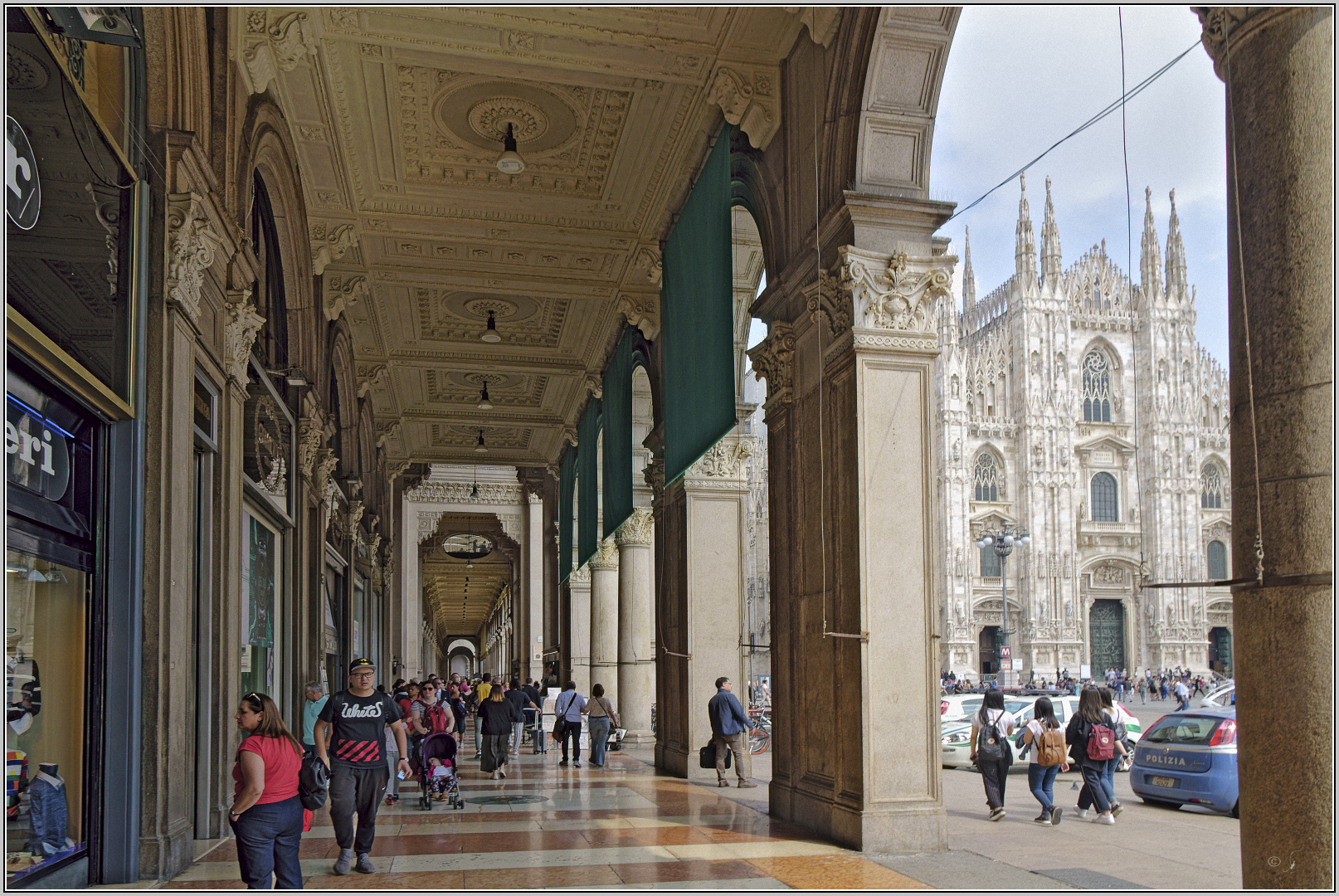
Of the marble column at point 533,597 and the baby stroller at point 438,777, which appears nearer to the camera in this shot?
the baby stroller at point 438,777

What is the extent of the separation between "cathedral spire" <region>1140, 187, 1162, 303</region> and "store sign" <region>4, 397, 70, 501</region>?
7138 cm

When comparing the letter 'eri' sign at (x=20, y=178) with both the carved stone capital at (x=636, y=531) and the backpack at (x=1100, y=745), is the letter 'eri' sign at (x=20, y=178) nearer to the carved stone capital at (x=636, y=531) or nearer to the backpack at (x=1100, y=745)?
the backpack at (x=1100, y=745)

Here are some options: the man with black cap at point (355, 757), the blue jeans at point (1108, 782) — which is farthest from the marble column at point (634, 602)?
the man with black cap at point (355, 757)

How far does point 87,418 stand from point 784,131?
6625mm

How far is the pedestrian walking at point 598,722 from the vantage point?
55.0 ft

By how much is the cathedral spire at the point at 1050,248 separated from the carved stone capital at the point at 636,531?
180 feet

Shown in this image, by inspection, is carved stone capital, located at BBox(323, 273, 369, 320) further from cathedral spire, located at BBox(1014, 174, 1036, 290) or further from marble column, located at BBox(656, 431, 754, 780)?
cathedral spire, located at BBox(1014, 174, 1036, 290)

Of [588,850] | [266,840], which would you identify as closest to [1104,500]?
[588,850]

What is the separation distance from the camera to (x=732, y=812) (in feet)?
35.1

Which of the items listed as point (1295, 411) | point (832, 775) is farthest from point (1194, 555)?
point (1295, 411)

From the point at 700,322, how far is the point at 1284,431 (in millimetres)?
8647

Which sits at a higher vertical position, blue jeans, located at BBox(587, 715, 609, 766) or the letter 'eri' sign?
the letter 'eri' sign

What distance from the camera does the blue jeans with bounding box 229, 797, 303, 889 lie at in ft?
18.1

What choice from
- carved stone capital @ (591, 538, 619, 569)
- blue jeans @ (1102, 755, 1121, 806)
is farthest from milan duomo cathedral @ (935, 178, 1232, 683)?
blue jeans @ (1102, 755, 1121, 806)
